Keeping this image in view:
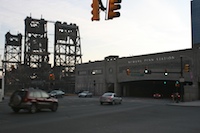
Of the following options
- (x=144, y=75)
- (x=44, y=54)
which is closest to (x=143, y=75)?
(x=144, y=75)

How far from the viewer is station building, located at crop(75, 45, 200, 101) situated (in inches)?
2115

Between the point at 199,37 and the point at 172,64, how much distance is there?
55.2m

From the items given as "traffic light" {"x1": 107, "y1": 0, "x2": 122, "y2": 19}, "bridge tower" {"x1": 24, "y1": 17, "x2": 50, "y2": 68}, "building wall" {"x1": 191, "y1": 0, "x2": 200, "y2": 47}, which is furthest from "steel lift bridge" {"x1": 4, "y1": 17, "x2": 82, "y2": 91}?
"traffic light" {"x1": 107, "y1": 0, "x2": 122, "y2": 19}

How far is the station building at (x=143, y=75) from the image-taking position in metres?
53.7

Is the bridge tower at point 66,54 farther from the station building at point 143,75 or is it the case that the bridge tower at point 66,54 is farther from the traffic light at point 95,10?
the traffic light at point 95,10

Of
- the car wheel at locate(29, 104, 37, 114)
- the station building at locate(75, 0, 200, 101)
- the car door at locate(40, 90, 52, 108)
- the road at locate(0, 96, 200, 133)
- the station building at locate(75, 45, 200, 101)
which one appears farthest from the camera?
the station building at locate(75, 45, 200, 101)

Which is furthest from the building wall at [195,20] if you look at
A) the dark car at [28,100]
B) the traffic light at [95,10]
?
the traffic light at [95,10]

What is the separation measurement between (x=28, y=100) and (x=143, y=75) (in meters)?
48.4

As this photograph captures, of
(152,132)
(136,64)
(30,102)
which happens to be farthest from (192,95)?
(152,132)

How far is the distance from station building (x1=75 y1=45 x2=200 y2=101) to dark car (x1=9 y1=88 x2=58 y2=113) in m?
33.6

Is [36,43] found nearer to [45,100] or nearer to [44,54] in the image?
[44,54]

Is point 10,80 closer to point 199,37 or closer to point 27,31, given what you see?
point 27,31

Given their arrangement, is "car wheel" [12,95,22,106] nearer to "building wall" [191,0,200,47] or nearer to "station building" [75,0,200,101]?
"station building" [75,0,200,101]

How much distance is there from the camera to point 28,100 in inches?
756
